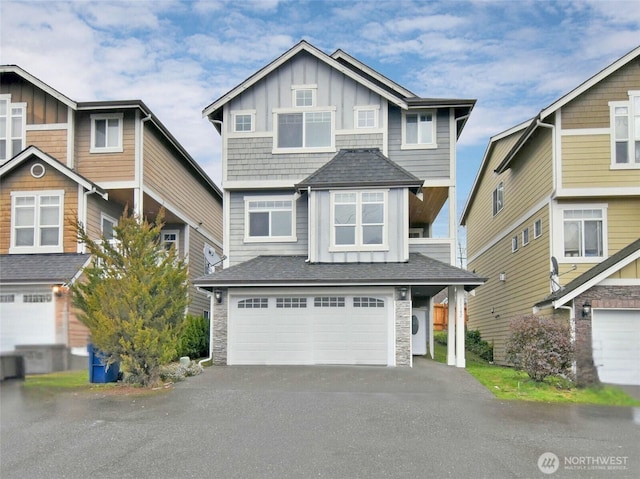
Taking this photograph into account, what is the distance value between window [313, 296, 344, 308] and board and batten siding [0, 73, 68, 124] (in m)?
9.93

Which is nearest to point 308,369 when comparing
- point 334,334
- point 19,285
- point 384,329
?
point 334,334

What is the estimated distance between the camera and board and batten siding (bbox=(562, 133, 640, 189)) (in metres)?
15.6

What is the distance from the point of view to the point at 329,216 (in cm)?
1697

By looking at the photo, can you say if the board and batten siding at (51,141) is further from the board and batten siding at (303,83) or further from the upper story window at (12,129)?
the board and batten siding at (303,83)

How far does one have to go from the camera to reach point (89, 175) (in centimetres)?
1805

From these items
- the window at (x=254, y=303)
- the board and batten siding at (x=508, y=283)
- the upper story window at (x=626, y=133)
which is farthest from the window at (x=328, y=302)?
the upper story window at (x=626, y=133)

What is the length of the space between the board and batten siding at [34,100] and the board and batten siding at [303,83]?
17.7ft

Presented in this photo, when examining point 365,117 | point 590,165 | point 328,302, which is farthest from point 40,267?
point 590,165

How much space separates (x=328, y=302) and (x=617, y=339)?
7434 millimetres

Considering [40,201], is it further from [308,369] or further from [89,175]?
[308,369]

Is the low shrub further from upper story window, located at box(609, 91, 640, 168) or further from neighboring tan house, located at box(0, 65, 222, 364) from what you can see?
neighboring tan house, located at box(0, 65, 222, 364)

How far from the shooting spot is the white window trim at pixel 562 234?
15656mm

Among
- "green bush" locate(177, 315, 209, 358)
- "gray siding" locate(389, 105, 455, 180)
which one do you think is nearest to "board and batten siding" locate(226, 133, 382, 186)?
"gray siding" locate(389, 105, 455, 180)

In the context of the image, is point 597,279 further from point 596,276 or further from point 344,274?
point 344,274
